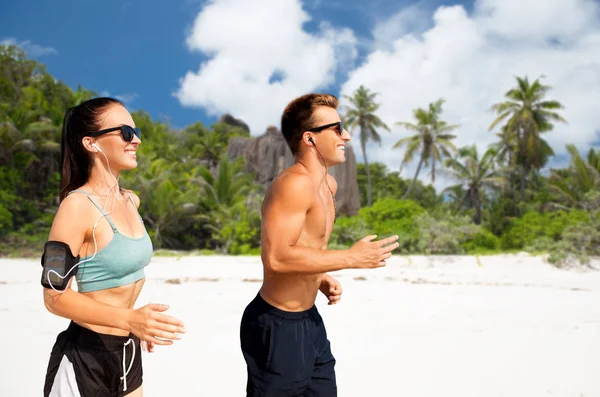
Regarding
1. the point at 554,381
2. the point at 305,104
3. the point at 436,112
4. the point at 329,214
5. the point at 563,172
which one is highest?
the point at 436,112

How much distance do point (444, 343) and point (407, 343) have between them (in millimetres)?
440

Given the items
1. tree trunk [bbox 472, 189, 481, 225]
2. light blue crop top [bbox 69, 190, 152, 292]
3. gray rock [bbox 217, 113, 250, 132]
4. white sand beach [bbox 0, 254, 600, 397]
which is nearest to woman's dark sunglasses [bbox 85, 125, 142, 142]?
light blue crop top [bbox 69, 190, 152, 292]

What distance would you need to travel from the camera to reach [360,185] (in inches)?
1489

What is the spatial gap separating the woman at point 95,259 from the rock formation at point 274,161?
27.3m

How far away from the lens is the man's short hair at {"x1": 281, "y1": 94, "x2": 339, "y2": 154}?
2074mm

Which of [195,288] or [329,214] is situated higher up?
[329,214]

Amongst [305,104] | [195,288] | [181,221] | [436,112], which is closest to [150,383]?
[305,104]

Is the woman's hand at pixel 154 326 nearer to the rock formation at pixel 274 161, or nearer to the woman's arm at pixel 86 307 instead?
the woman's arm at pixel 86 307

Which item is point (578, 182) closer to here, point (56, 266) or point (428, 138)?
point (428, 138)

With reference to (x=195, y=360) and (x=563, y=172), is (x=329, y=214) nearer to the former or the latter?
(x=195, y=360)

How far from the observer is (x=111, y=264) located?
1.70m

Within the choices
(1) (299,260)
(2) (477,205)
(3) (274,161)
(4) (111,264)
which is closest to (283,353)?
(1) (299,260)

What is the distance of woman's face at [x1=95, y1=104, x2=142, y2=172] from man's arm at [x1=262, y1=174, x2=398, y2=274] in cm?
58

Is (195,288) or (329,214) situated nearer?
(329,214)
